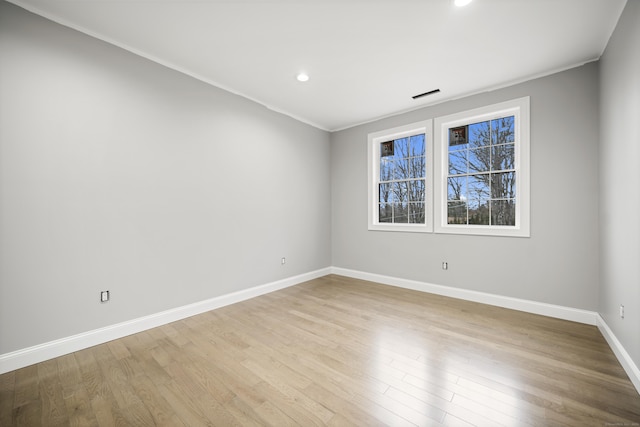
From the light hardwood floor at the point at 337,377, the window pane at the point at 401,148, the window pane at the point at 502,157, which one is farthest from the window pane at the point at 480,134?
the light hardwood floor at the point at 337,377

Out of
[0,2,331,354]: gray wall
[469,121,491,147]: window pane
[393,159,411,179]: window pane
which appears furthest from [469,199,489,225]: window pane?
[0,2,331,354]: gray wall

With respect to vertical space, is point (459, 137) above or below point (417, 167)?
above

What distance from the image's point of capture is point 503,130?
3.49 m

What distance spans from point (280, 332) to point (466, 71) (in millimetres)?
3625

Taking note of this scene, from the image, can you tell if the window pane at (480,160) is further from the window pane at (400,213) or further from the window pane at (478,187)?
the window pane at (400,213)

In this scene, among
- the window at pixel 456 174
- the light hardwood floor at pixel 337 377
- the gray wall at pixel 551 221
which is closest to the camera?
the light hardwood floor at pixel 337 377

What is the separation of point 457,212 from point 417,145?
1.27 meters

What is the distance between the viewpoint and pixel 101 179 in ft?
8.16

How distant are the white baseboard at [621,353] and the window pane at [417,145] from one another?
2.89 m

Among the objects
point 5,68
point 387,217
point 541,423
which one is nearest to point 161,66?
point 5,68

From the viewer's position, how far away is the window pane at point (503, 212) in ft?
11.2

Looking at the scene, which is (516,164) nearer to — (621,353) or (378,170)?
(378,170)

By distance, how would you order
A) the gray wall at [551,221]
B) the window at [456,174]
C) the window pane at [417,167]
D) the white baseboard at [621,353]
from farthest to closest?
the window pane at [417,167] < the window at [456,174] < the gray wall at [551,221] < the white baseboard at [621,353]

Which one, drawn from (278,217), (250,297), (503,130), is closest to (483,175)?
(503,130)
